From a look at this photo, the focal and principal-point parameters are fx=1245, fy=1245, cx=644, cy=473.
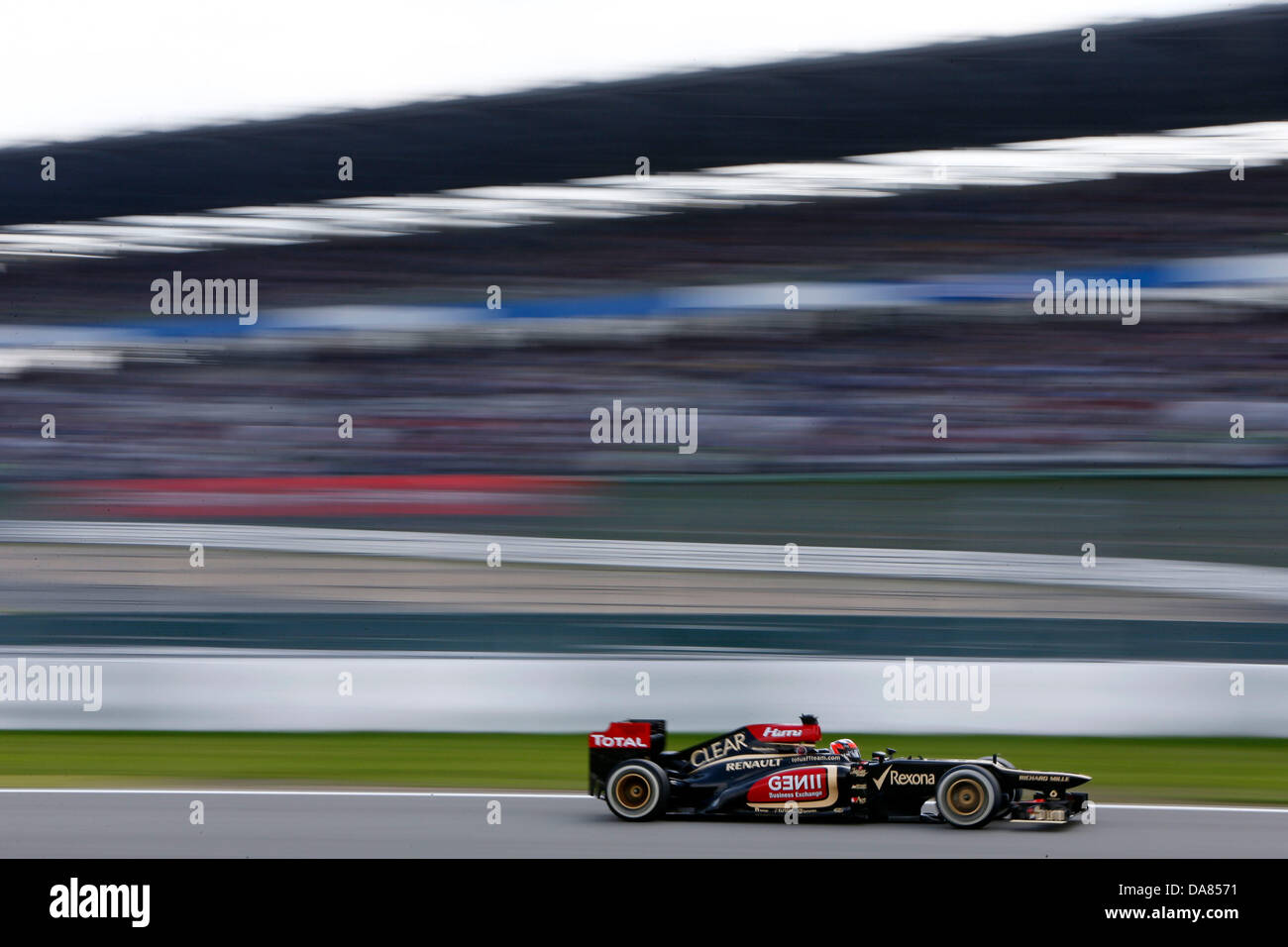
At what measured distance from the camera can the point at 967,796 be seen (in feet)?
15.0

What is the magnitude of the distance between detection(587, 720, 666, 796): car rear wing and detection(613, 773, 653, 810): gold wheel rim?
0.21 feet

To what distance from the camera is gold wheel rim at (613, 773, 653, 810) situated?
4871 millimetres

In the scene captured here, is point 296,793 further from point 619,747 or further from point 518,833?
point 619,747

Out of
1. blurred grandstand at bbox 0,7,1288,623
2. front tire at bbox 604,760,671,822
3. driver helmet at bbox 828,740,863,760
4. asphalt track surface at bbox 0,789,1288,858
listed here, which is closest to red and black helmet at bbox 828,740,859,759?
driver helmet at bbox 828,740,863,760

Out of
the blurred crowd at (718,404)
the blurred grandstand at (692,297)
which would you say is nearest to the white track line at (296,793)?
the blurred grandstand at (692,297)

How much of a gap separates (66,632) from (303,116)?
13.1 feet

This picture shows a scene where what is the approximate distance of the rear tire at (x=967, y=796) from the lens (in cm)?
453

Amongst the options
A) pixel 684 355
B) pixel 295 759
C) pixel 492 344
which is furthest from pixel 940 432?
pixel 295 759

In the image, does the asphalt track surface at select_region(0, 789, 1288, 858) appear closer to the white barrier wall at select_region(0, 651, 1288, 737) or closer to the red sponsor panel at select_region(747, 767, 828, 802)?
the red sponsor panel at select_region(747, 767, 828, 802)

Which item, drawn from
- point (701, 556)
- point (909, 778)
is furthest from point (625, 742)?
point (701, 556)

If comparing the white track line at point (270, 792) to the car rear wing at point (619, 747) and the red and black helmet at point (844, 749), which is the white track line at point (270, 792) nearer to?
the car rear wing at point (619, 747)

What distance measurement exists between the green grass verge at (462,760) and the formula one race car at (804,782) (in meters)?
0.99

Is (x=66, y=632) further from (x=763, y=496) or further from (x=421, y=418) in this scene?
(x=763, y=496)

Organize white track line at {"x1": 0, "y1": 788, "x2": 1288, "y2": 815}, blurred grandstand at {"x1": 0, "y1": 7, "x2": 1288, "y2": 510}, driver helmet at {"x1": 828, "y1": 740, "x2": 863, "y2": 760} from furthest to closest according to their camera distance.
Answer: blurred grandstand at {"x1": 0, "y1": 7, "x2": 1288, "y2": 510} → white track line at {"x1": 0, "y1": 788, "x2": 1288, "y2": 815} → driver helmet at {"x1": 828, "y1": 740, "x2": 863, "y2": 760}
